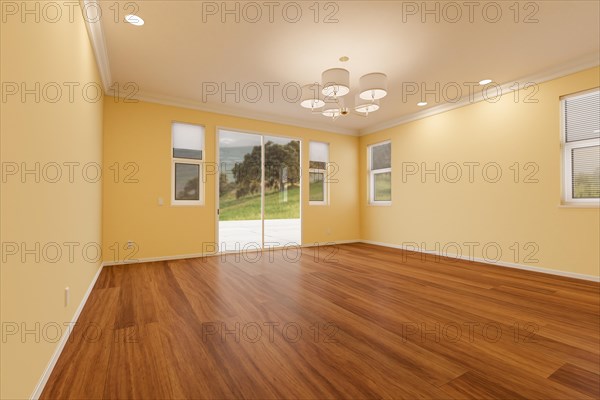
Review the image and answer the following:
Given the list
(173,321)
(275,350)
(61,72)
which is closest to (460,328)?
(275,350)

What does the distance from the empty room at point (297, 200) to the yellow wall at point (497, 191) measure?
3 centimetres

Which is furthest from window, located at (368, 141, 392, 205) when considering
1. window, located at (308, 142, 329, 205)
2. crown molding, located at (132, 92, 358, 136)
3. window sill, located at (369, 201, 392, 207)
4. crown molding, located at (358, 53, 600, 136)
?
window, located at (308, 142, 329, 205)

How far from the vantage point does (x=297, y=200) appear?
6160mm

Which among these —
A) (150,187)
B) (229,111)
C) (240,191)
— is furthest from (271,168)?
(150,187)

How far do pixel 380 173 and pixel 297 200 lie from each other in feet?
7.02

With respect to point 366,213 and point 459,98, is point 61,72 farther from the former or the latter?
point 366,213

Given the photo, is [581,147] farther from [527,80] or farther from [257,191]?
[257,191]

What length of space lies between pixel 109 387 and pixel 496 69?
518 centimetres

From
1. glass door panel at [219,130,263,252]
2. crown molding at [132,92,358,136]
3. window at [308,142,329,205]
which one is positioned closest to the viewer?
crown molding at [132,92,358,136]

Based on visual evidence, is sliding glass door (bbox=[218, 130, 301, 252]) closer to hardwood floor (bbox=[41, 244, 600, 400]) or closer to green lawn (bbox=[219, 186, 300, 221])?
green lawn (bbox=[219, 186, 300, 221])

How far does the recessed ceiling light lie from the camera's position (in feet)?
8.71

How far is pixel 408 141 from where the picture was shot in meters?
5.71

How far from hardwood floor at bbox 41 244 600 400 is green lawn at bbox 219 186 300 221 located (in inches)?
78.0

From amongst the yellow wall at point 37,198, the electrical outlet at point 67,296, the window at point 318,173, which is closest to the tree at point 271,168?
the window at point 318,173
